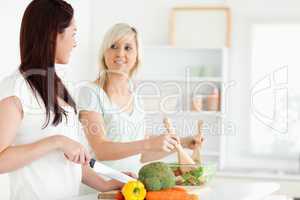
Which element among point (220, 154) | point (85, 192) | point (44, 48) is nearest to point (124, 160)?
point (85, 192)

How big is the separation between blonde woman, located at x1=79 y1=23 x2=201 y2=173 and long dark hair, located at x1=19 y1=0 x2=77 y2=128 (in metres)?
0.48

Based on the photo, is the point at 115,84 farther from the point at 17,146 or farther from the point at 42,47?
the point at 17,146

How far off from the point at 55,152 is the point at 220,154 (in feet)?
8.87

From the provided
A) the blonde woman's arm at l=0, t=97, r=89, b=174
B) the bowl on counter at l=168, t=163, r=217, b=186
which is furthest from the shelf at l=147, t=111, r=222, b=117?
the blonde woman's arm at l=0, t=97, r=89, b=174

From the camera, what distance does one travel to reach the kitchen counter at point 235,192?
209cm

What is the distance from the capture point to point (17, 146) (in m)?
1.75

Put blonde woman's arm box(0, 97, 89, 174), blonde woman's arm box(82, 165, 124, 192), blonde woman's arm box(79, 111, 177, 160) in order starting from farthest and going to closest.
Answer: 1. blonde woman's arm box(79, 111, 177, 160)
2. blonde woman's arm box(82, 165, 124, 192)
3. blonde woman's arm box(0, 97, 89, 174)

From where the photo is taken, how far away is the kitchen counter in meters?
2.09

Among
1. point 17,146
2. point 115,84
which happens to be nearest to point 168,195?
point 17,146

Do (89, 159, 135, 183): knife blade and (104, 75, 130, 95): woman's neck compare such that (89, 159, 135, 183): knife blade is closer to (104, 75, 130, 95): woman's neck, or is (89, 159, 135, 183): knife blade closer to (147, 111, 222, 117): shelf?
(104, 75, 130, 95): woman's neck

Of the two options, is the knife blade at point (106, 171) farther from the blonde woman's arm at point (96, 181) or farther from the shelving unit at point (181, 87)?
the shelving unit at point (181, 87)

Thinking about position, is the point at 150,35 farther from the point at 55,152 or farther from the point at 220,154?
the point at 55,152

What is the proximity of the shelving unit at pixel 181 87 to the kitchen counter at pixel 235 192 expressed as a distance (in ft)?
6.80

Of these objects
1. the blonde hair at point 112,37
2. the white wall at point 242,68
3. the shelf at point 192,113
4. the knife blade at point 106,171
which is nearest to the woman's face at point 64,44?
the knife blade at point 106,171
